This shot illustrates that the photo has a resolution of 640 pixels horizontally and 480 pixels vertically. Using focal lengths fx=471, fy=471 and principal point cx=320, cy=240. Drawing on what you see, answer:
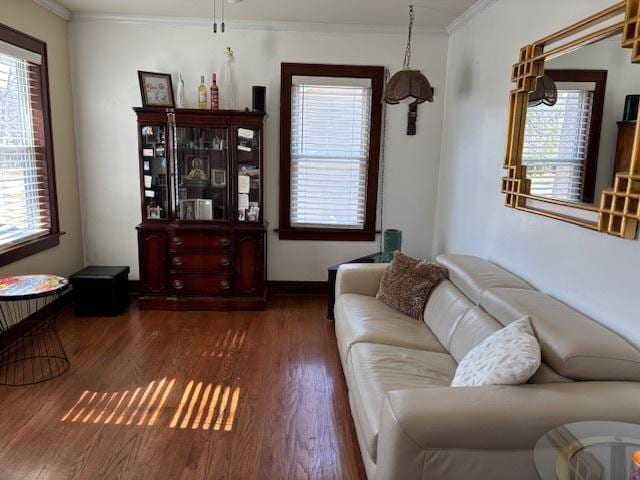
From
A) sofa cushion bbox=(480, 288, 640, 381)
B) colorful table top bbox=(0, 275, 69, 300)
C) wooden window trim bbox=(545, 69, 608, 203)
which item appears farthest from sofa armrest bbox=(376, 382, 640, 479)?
colorful table top bbox=(0, 275, 69, 300)

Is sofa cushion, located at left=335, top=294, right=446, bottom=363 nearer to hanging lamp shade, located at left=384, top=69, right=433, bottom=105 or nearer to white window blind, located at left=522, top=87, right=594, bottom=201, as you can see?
white window blind, located at left=522, top=87, right=594, bottom=201

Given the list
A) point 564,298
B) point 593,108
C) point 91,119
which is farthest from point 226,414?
point 91,119

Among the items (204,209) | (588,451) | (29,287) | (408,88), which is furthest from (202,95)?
(588,451)

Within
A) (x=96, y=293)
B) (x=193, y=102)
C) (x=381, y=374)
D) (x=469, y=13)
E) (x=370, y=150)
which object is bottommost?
(x=96, y=293)

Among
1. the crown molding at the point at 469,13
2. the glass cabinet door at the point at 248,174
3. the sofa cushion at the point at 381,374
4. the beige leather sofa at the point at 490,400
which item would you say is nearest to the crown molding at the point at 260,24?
the crown molding at the point at 469,13

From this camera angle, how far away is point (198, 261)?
166 inches

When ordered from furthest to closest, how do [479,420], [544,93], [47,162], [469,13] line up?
1. [47,162]
2. [469,13]
3. [544,93]
4. [479,420]

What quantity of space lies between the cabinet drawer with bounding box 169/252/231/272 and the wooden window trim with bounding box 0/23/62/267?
0.99 metres

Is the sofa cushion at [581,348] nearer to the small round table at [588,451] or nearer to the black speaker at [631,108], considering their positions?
the small round table at [588,451]

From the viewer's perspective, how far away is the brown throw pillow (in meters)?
3.12

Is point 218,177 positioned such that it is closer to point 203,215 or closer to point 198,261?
point 203,215

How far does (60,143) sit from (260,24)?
2.06m

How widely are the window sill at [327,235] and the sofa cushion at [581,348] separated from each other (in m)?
2.57

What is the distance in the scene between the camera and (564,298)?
240 cm
